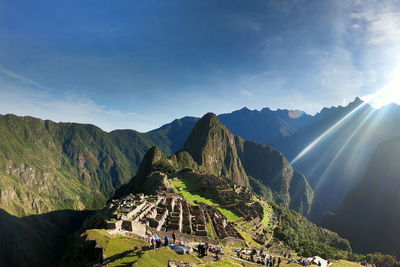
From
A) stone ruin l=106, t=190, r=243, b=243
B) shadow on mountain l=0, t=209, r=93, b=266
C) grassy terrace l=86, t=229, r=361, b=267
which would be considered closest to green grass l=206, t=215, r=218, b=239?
stone ruin l=106, t=190, r=243, b=243

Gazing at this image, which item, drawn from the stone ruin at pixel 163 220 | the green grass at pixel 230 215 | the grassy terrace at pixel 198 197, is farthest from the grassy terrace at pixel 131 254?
the green grass at pixel 230 215

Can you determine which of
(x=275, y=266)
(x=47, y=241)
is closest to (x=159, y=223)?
(x=275, y=266)

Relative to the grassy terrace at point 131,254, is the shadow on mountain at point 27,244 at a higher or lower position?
lower

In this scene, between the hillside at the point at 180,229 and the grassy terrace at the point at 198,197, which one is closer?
the hillside at the point at 180,229

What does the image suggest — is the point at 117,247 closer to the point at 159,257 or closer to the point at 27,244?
the point at 159,257

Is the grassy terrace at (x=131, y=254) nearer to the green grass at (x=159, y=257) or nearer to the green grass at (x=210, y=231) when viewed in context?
the green grass at (x=159, y=257)

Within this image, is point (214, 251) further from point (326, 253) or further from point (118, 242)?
point (326, 253)

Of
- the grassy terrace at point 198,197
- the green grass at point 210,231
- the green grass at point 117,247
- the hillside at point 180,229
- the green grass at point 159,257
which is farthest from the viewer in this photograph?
the grassy terrace at point 198,197

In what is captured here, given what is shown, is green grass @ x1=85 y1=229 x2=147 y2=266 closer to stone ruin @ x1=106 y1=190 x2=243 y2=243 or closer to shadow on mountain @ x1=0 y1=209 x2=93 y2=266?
stone ruin @ x1=106 y1=190 x2=243 y2=243

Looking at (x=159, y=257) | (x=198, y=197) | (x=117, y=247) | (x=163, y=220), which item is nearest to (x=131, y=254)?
(x=159, y=257)
